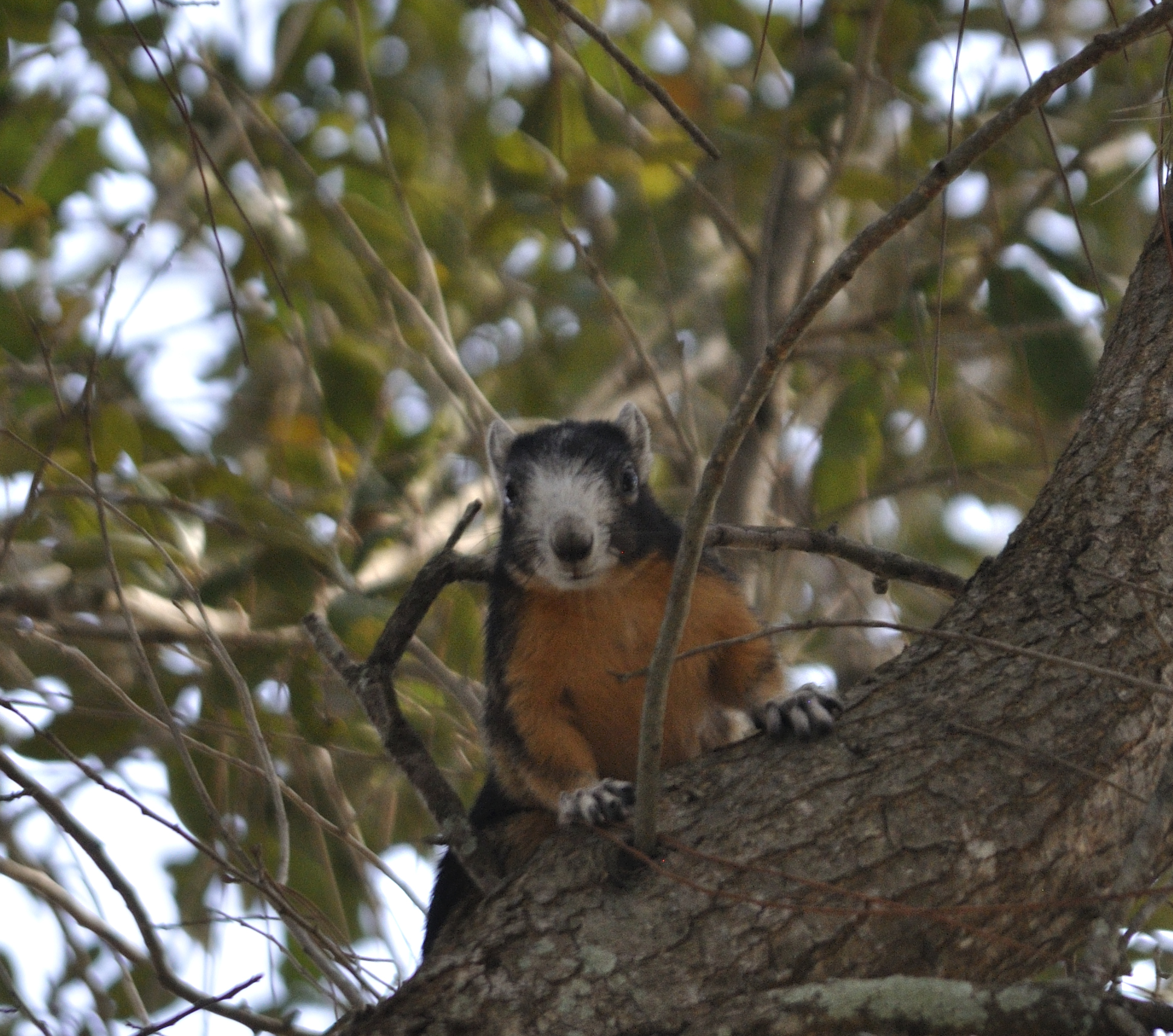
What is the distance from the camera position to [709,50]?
764 centimetres

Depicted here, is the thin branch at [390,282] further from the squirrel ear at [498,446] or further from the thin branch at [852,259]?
the thin branch at [852,259]

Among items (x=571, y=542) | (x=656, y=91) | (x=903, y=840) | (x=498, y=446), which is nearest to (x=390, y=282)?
(x=498, y=446)

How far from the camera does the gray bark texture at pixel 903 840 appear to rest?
2.46 metres

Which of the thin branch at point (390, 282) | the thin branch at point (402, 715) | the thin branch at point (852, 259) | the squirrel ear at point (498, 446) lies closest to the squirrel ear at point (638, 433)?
the squirrel ear at point (498, 446)

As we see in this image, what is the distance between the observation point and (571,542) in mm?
3738

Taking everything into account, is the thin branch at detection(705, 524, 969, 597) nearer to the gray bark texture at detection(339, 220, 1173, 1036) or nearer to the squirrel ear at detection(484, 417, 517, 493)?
the gray bark texture at detection(339, 220, 1173, 1036)

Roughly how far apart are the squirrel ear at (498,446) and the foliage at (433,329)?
14.8 inches

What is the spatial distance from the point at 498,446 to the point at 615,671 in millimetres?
1106

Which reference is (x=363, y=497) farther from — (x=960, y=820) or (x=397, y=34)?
(x=397, y=34)

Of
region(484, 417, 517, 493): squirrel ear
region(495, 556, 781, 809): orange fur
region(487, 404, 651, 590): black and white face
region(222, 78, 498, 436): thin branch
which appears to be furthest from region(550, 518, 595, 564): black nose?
region(222, 78, 498, 436): thin branch

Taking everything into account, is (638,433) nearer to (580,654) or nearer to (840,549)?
(580,654)

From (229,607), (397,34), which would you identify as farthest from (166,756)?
(397,34)

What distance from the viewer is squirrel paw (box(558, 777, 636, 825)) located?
10.7 ft

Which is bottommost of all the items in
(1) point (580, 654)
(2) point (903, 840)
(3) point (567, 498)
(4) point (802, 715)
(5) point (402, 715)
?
(2) point (903, 840)
